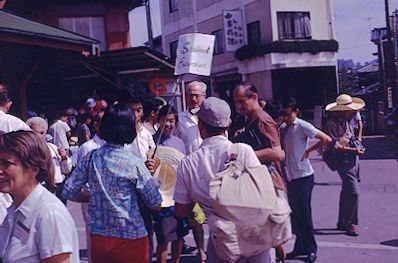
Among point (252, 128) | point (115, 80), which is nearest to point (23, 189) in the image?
point (252, 128)

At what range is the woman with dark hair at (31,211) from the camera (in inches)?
88.7

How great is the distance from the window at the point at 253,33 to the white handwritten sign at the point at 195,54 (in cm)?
2478

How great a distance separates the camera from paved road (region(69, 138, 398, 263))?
616cm

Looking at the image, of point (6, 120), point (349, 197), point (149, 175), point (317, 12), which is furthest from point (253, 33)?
point (149, 175)

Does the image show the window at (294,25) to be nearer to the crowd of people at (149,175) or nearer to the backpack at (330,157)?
the crowd of people at (149,175)

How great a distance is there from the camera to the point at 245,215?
131 inches

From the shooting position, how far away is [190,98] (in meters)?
6.21

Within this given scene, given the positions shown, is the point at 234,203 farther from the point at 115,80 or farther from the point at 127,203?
the point at 115,80

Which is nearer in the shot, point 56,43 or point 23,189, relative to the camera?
point 23,189

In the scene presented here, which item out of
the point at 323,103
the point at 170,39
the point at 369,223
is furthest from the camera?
the point at 170,39

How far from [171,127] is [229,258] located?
2.78 meters

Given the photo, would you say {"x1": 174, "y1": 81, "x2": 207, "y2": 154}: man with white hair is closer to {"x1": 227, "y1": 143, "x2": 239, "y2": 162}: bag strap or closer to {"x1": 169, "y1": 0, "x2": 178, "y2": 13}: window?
{"x1": 227, "y1": 143, "x2": 239, "y2": 162}: bag strap

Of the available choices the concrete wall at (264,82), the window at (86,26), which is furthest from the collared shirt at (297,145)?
the concrete wall at (264,82)

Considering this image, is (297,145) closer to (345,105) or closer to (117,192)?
(345,105)
